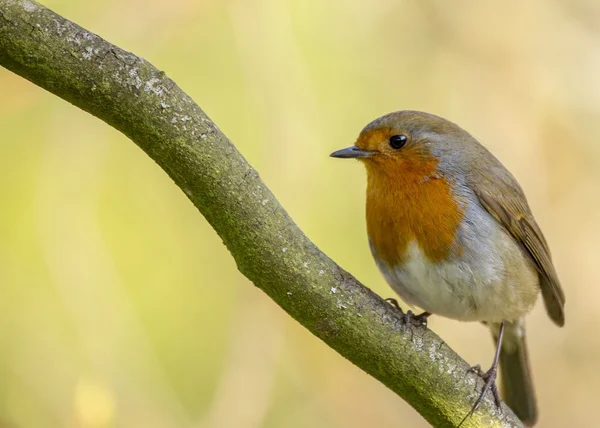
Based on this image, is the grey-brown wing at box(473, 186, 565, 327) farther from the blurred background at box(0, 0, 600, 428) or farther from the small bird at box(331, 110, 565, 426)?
the blurred background at box(0, 0, 600, 428)

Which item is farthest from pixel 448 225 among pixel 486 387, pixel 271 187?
pixel 271 187

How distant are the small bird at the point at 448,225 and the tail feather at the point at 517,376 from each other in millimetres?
509

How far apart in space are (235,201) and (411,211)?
121 cm

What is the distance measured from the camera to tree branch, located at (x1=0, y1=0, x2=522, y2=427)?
201 centimetres

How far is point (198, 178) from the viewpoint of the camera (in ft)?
7.00

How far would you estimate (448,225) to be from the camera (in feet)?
10.5

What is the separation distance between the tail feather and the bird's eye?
4.03ft

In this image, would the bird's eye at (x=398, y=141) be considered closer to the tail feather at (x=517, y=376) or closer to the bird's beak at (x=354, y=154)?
the bird's beak at (x=354, y=154)

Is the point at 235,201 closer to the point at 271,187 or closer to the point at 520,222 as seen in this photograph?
the point at 520,222

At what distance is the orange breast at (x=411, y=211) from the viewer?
319cm

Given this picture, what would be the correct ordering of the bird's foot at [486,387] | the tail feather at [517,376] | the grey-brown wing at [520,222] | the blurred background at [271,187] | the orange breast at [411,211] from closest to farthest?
1. the bird's foot at [486,387]
2. the orange breast at [411,211]
3. the grey-brown wing at [520,222]
4. the tail feather at [517,376]
5. the blurred background at [271,187]

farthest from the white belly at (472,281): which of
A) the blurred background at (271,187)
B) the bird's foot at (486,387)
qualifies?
the blurred background at (271,187)

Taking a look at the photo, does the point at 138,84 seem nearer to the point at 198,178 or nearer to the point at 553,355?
the point at 198,178

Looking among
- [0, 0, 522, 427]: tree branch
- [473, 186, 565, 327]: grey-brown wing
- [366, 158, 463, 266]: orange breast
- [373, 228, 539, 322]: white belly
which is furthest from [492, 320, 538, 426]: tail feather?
[0, 0, 522, 427]: tree branch
